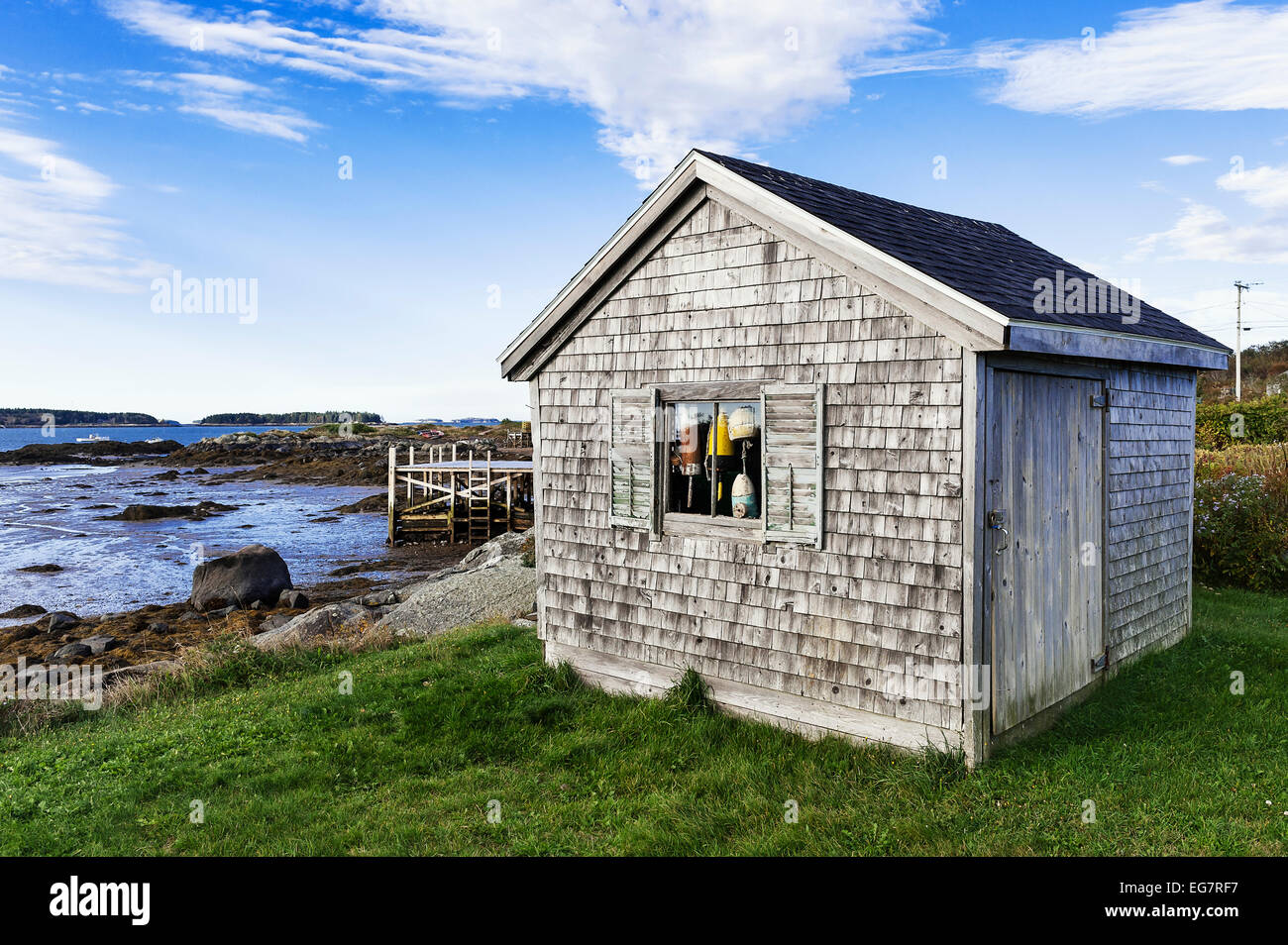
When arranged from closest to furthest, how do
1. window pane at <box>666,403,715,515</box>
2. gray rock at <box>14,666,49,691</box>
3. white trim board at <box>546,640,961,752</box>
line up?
1. white trim board at <box>546,640,961,752</box>
2. window pane at <box>666,403,715,515</box>
3. gray rock at <box>14,666,49,691</box>

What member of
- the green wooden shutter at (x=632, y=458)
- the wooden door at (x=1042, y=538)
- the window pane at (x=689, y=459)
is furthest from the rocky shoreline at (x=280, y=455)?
the wooden door at (x=1042, y=538)

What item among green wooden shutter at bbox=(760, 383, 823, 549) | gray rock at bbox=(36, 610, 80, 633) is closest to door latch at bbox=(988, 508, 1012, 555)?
green wooden shutter at bbox=(760, 383, 823, 549)

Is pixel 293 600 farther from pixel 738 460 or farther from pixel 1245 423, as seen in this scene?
pixel 1245 423

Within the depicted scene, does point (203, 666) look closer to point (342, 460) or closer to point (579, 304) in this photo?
point (579, 304)

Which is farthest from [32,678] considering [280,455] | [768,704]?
[280,455]

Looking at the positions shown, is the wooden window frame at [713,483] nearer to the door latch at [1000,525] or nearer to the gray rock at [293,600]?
the door latch at [1000,525]

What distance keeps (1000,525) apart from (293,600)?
18838 millimetres

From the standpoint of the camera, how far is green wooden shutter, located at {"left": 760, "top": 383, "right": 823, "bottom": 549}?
7176 mm

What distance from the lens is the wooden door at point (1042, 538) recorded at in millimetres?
6527

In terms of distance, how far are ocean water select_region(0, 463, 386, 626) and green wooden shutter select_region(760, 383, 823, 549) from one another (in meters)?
21.0

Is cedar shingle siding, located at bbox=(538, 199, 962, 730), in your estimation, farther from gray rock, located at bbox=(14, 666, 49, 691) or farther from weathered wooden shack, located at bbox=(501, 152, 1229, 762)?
gray rock, located at bbox=(14, 666, 49, 691)

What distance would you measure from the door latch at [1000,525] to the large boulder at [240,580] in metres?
19.7

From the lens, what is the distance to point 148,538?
35344mm
